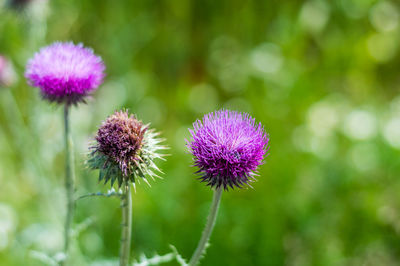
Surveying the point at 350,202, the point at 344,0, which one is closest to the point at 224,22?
the point at 344,0

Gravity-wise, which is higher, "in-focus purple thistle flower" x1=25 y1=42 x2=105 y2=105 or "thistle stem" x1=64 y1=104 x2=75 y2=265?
"in-focus purple thistle flower" x1=25 y1=42 x2=105 y2=105

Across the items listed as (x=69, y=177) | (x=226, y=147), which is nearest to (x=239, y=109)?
(x=69, y=177)

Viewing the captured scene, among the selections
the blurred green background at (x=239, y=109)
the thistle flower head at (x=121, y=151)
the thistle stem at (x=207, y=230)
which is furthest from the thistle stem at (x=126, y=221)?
the blurred green background at (x=239, y=109)

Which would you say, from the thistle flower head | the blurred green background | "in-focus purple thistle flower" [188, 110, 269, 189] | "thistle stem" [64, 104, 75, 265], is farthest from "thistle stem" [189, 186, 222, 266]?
the blurred green background

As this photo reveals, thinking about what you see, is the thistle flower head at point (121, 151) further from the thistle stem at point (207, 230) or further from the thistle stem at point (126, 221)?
the thistle stem at point (207, 230)

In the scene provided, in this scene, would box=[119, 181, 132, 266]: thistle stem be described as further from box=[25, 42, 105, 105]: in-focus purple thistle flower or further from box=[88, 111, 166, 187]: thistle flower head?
box=[25, 42, 105, 105]: in-focus purple thistle flower

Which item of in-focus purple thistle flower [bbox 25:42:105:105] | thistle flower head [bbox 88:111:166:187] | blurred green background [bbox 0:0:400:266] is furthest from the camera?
blurred green background [bbox 0:0:400:266]

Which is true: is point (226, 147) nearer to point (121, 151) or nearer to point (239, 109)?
point (121, 151)
